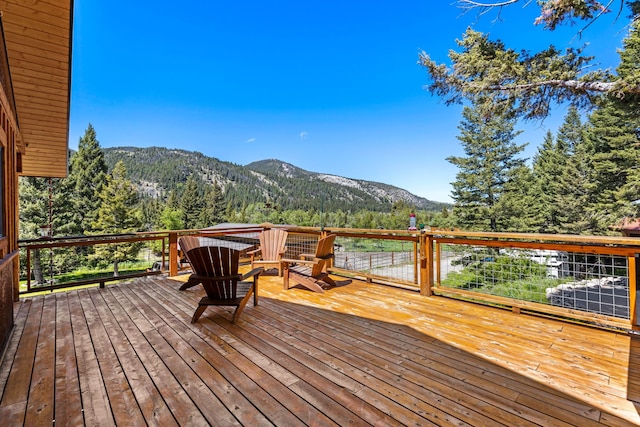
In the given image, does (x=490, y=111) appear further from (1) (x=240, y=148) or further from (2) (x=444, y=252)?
(1) (x=240, y=148)

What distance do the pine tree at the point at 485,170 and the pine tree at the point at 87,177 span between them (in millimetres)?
30474

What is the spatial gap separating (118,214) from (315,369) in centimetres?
2776

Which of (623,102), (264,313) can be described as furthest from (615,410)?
(623,102)

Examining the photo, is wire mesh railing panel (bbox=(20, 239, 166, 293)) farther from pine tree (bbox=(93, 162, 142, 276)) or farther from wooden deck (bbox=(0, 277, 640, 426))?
wooden deck (bbox=(0, 277, 640, 426))

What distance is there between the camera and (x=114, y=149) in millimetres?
57969

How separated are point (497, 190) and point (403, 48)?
43.8 feet

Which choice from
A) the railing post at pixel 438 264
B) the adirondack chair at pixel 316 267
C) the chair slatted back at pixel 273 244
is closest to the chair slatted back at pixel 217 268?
the adirondack chair at pixel 316 267

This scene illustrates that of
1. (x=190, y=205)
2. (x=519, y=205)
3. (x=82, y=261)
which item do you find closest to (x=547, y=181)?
(x=519, y=205)

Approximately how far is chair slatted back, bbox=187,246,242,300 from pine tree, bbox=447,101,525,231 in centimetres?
2164

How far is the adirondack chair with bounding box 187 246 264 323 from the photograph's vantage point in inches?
123

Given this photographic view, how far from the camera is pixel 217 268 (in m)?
3.18

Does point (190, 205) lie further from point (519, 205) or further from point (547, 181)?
point (547, 181)

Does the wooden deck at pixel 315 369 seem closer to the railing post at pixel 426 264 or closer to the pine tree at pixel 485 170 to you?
the railing post at pixel 426 264

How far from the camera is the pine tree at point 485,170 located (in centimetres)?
2119
